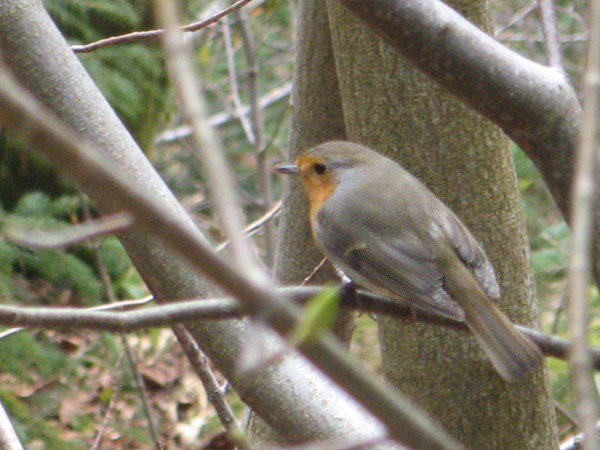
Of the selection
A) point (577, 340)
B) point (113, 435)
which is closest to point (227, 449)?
point (113, 435)

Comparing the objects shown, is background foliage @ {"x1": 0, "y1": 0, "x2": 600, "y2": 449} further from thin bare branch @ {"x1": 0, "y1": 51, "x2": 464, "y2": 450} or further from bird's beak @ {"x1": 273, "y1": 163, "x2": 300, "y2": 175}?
thin bare branch @ {"x1": 0, "y1": 51, "x2": 464, "y2": 450}

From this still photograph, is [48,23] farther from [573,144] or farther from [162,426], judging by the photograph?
[162,426]

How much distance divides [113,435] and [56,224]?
5.00 ft

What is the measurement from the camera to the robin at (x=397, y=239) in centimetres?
237

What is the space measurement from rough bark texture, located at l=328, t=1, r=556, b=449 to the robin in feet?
0.28

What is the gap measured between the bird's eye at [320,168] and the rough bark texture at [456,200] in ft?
1.10

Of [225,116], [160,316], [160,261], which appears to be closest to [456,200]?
[160,261]

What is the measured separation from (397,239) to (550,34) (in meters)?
0.94

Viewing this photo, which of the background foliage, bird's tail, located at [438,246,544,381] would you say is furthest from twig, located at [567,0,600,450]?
the background foliage

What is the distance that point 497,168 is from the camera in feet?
7.99

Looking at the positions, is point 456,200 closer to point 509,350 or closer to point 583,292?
point 509,350

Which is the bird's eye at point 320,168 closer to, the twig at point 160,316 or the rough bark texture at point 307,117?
the rough bark texture at point 307,117

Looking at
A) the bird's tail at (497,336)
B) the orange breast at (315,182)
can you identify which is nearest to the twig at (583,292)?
the bird's tail at (497,336)

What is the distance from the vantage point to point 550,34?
189 cm
